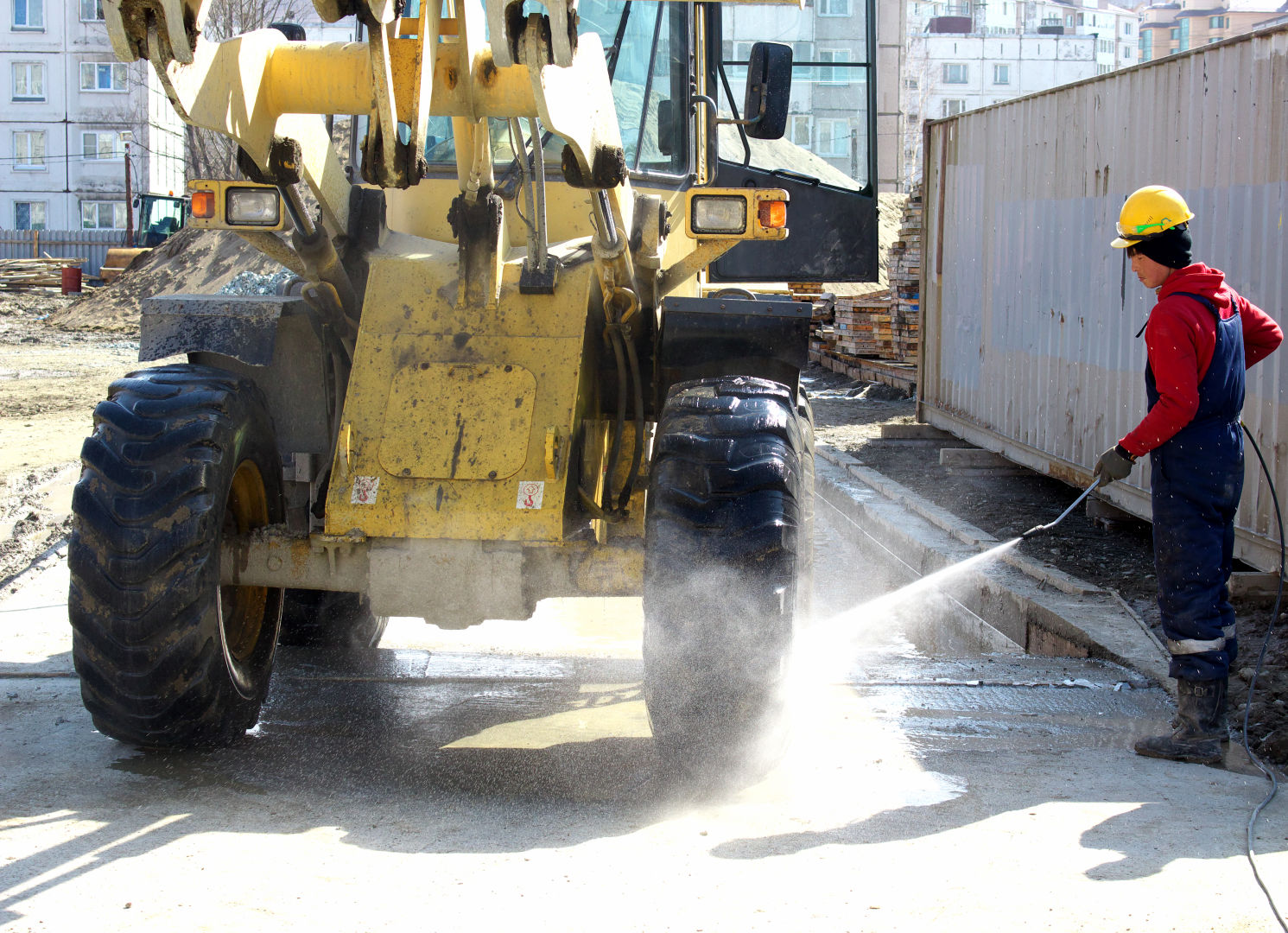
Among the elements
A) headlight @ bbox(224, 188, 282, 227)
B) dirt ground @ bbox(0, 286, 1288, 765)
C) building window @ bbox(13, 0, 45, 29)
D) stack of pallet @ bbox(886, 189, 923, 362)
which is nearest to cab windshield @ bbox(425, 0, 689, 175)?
headlight @ bbox(224, 188, 282, 227)

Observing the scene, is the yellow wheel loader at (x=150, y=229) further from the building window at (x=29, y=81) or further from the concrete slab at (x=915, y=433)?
the concrete slab at (x=915, y=433)

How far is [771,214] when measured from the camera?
4523 mm

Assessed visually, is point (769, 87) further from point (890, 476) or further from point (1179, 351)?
point (890, 476)

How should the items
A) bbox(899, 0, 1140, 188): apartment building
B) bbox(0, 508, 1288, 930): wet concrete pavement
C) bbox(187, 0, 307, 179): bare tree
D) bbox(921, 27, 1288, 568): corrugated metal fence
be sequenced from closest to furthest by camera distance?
bbox(0, 508, 1288, 930): wet concrete pavement
bbox(921, 27, 1288, 568): corrugated metal fence
bbox(187, 0, 307, 179): bare tree
bbox(899, 0, 1140, 188): apartment building

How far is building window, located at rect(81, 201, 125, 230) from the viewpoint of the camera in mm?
51312

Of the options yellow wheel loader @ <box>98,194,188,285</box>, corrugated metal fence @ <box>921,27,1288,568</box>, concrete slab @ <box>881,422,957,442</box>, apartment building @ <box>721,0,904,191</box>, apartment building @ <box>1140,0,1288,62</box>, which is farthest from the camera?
apartment building @ <box>1140,0,1288,62</box>

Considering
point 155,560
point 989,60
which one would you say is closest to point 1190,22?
point 989,60

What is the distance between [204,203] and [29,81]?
53004 mm

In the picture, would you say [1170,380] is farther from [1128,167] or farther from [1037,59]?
[1037,59]

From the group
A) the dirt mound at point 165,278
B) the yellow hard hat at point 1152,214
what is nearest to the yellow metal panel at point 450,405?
the yellow hard hat at point 1152,214

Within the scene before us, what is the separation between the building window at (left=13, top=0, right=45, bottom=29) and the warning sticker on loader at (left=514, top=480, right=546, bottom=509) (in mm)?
53901

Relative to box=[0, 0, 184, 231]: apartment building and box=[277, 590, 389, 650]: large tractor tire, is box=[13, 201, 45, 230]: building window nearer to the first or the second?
box=[0, 0, 184, 231]: apartment building

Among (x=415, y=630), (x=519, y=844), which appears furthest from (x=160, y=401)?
(x=415, y=630)

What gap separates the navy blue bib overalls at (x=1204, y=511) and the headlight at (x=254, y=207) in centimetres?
316
